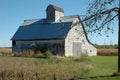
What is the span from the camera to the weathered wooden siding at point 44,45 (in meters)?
50.3

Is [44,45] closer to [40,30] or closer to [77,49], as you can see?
[40,30]

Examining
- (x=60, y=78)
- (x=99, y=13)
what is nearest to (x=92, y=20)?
(x=99, y=13)

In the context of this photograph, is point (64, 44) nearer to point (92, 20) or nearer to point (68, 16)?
point (68, 16)

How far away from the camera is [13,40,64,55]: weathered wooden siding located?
50344 mm

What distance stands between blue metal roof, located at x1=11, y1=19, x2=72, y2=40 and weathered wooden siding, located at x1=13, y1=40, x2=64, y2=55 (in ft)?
2.71

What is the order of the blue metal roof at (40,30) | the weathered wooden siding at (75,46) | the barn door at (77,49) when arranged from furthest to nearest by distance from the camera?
the barn door at (77,49) < the weathered wooden siding at (75,46) < the blue metal roof at (40,30)

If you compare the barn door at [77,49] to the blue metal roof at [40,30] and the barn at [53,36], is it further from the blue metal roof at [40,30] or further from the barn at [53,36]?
the blue metal roof at [40,30]

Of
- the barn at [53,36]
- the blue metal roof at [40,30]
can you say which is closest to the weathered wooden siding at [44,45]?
the barn at [53,36]

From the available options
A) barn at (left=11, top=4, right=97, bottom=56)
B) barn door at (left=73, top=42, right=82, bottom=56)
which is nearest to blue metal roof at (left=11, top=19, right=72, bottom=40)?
barn at (left=11, top=4, right=97, bottom=56)

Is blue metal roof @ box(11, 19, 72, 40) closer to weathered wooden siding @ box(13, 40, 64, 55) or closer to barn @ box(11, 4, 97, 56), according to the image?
barn @ box(11, 4, 97, 56)

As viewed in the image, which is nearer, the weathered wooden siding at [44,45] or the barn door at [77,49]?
the weathered wooden siding at [44,45]

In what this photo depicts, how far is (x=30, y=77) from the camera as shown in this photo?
17.2 m

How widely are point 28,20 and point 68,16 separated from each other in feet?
31.5

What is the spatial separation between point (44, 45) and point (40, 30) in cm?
284
